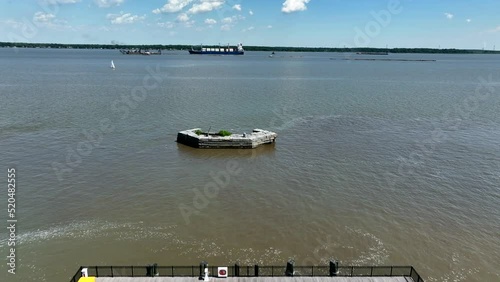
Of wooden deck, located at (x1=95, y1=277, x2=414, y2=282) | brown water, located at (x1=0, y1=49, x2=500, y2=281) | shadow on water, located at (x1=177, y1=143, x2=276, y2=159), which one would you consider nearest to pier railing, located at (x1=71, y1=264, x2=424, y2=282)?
wooden deck, located at (x1=95, y1=277, x2=414, y2=282)

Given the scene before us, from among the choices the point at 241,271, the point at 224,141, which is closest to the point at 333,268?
the point at 241,271

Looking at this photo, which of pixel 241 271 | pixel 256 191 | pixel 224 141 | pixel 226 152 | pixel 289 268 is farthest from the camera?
pixel 224 141

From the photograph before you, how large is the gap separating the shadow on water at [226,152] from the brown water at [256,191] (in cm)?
24

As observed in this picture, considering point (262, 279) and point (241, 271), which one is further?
point (241, 271)

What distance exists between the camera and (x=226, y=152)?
41.7 meters

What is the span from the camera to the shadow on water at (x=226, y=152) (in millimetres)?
40438

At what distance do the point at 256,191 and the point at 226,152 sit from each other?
12.2m

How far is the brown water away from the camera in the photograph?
2139 cm

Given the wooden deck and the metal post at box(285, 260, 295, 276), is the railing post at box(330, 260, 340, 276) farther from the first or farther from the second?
the metal post at box(285, 260, 295, 276)

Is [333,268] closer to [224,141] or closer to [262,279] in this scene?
[262,279]

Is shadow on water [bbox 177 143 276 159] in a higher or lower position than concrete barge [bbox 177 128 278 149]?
lower

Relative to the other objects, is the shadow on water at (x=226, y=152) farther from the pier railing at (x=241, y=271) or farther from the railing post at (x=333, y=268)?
the railing post at (x=333, y=268)

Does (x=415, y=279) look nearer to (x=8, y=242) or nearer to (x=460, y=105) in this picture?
(x=8, y=242)

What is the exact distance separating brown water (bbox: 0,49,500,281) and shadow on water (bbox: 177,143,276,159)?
236 mm
